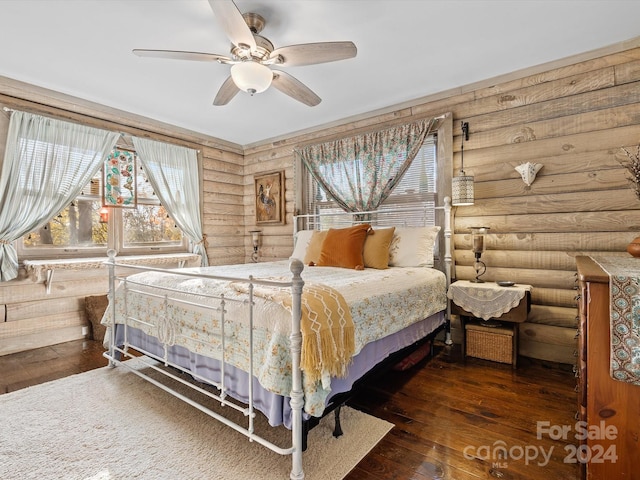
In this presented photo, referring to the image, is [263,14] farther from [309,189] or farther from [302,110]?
[309,189]

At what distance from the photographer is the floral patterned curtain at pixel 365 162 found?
11.5 ft

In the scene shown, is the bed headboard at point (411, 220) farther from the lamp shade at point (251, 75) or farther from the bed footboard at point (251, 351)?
the bed footboard at point (251, 351)

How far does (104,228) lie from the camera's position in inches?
150

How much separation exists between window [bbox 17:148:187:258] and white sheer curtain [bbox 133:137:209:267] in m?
0.13

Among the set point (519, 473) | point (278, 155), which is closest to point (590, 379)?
point (519, 473)

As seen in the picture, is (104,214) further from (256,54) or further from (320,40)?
(320,40)

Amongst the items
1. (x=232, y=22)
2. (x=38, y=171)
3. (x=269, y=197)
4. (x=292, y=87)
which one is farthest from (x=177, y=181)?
(x=232, y=22)

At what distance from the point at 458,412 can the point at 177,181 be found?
4035 millimetres

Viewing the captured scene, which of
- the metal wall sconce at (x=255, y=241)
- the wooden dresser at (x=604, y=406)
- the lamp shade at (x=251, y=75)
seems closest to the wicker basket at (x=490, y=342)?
the wooden dresser at (x=604, y=406)

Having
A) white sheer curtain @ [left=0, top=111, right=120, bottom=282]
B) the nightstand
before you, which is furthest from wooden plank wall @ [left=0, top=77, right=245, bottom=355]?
the nightstand

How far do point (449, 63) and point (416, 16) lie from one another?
30.5 inches

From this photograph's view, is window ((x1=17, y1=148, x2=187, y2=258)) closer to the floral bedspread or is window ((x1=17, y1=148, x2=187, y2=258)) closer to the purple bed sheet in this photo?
the floral bedspread

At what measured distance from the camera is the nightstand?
2.60 metres

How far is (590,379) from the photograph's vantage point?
49.6 inches
